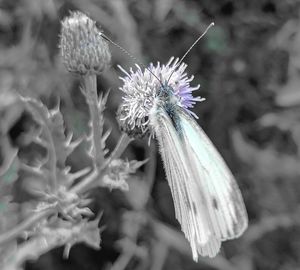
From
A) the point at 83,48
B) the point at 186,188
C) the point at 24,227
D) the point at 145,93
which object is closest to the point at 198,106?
the point at 145,93

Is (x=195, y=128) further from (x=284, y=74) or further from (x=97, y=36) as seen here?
(x=284, y=74)

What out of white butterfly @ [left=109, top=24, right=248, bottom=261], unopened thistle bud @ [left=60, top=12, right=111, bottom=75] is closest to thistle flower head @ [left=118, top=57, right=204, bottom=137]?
white butterfly @ [left=109, top=24, right=248, bottom=261]

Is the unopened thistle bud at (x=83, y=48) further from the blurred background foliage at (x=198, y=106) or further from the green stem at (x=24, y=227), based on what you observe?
the blurred background foliage at (x=198, y=106)

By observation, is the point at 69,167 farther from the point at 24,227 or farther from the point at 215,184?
the point at 215,184

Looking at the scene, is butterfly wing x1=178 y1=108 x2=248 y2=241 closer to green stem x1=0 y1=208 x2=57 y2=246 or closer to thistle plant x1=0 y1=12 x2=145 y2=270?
thistle plant x1=0 y1=12 x2=145 y2=270

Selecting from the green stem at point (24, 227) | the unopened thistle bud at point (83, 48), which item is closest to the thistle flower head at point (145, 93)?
the unopened thistle bud at point (83, 48)

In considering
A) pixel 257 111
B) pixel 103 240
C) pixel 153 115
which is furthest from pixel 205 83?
pixel 153 115

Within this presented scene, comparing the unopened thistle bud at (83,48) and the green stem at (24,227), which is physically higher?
the unopened thistle bud at (83,48)
